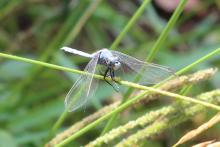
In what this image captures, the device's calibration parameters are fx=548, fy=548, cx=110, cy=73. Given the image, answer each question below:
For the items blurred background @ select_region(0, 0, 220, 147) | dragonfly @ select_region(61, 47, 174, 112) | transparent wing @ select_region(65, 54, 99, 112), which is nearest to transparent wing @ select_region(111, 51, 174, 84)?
dragonfly @ select_region(61, 47, 174, 112)

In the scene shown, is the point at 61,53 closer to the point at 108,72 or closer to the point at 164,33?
the point at 108,72

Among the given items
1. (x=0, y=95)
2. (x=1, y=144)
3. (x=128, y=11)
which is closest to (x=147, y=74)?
(x=1, y=144)

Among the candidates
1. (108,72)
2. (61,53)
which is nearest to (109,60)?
(108,72)

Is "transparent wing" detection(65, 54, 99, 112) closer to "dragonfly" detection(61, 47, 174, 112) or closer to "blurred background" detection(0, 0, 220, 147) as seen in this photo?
"dragonfly" detection(61, 47, 174, 112)

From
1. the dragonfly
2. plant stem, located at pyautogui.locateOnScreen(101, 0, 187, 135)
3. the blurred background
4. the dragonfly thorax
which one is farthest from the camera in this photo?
the blurred background

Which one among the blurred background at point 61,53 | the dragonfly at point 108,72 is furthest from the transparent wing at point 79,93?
the blurred background at point 61,53

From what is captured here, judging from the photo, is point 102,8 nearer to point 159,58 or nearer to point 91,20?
point 91,20
